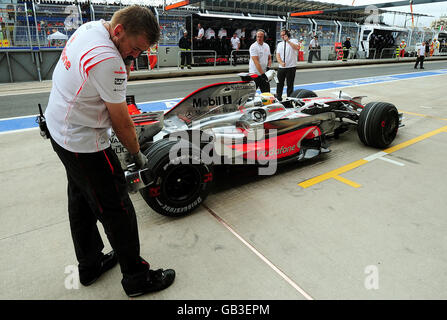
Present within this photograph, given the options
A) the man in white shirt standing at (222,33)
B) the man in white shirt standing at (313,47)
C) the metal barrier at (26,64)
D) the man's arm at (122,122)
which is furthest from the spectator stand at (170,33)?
the man's arm at (122,122)

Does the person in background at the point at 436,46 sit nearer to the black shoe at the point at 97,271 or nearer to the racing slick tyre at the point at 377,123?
the racing slick tyre at the point at 377,123

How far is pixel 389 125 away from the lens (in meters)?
4.81

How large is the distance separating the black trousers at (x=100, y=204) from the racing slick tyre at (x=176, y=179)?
65cm

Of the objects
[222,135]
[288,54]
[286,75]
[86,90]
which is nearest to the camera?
[86,90]

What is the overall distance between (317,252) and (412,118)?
5.76m

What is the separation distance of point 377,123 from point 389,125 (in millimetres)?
391

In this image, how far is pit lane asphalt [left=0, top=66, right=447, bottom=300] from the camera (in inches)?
86.0

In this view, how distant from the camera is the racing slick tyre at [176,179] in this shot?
2.71 m

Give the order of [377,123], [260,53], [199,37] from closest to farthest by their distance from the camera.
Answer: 1. [377,123]
2. [260,53]
3. [199,37]

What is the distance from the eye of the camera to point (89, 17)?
15102 millimetres

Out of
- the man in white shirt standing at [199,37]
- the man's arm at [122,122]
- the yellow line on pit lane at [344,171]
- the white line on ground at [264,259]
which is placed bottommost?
the white line on ground at [264,259]

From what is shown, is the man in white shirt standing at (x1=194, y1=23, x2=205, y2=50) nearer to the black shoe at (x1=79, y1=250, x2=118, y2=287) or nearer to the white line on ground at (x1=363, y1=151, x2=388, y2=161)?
the white line on ground at (x1=363, y1=151, x2=388, y2=161)

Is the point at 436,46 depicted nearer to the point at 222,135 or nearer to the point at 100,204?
the point at 222,135

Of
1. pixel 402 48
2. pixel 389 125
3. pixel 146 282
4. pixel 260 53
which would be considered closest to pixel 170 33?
pixel 260 53
